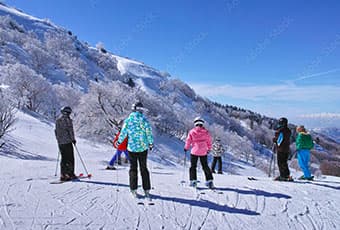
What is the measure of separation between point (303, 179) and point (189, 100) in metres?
125

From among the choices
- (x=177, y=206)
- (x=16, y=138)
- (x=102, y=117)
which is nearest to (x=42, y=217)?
(x=177, y=206)

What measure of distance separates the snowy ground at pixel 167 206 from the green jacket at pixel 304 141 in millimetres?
1301

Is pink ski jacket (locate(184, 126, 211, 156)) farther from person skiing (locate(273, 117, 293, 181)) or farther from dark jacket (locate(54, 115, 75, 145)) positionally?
dark jacket (locate(54, 115, 75, 145))

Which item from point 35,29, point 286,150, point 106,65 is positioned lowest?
point 286,150

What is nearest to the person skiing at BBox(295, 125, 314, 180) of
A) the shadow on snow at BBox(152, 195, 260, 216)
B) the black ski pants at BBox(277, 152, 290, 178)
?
the black ski pants at BBox(277, 152, 290, 178)

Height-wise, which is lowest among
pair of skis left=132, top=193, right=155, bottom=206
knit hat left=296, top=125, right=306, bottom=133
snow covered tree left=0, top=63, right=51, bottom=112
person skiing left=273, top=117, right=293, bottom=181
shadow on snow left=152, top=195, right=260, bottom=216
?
pair of skis left=132, top=193, right=155, bottom=206

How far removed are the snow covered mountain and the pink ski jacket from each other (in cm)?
2115

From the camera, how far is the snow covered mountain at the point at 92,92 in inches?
1151

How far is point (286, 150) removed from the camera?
8422mm

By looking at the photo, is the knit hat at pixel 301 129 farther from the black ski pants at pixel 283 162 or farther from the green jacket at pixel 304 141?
the black ski pants at pixel 283 162

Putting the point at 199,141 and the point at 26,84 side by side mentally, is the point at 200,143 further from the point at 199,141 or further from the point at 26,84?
the point at 26,84

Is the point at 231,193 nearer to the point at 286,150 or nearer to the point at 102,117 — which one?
the point at 286,150

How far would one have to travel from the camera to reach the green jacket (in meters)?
8.77

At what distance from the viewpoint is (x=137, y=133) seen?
5.92 metres
